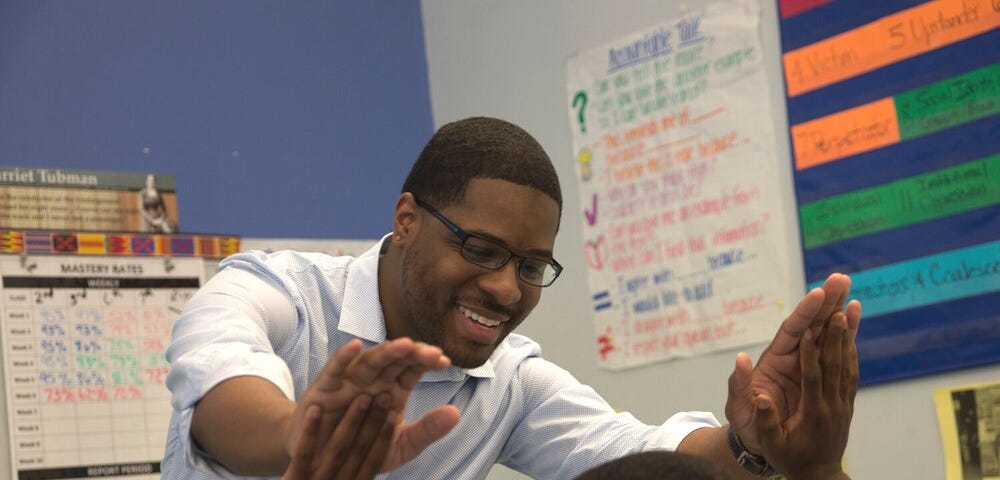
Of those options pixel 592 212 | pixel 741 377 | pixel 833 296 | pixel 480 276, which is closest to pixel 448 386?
pixel 480 276

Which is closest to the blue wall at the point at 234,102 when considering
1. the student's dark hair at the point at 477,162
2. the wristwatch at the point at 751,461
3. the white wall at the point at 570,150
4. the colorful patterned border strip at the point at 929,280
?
the white wall at the point at 570,150

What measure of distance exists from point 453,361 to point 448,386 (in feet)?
0.66

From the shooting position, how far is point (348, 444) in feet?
3.80

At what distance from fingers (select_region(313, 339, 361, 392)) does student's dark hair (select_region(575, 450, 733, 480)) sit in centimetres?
25

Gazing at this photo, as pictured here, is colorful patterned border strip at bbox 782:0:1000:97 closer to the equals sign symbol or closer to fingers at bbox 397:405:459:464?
the equals sign symbol

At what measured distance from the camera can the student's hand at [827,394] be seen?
1.47 m

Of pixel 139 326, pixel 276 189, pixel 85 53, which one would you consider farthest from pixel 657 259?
pixel 85 53

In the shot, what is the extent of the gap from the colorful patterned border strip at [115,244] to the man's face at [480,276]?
1.52m

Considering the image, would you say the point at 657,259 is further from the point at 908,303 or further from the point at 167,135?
the point at 167,135

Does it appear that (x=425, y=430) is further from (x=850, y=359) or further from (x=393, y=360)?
(x=850, y=359)

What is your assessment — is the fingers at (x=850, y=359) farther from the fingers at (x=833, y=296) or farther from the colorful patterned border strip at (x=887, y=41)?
the colorful patterned border strip at (x=887, y=41)

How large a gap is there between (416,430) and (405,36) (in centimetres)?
280

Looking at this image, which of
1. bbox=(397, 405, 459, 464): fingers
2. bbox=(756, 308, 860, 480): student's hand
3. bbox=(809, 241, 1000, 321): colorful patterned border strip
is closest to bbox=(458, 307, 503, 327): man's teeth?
bbox=(756, 308, 860, 480): student's hand

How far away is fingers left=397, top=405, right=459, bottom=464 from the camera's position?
1.16 metres
